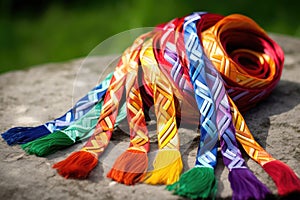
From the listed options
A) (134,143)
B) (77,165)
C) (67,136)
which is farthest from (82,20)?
(77,165)

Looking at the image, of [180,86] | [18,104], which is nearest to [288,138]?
[180,86]

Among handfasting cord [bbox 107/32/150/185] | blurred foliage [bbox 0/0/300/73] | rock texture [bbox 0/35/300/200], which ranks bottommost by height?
blurred foliage [bbox 0/0/300/73]

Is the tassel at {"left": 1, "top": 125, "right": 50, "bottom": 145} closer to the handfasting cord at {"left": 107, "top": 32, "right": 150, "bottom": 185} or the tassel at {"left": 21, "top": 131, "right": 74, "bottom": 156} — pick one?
the tassel at {"left": 21, "top": 131, "right": 74, "bottom": 156}

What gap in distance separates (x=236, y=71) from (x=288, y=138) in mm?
302

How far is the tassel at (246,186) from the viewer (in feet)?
4.19

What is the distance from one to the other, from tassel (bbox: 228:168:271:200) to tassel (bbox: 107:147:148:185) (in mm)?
261

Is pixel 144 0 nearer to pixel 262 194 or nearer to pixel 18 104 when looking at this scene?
pixel 18 104

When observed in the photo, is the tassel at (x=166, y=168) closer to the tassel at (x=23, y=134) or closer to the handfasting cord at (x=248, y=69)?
the handfasting cord at (x=248, y=69)

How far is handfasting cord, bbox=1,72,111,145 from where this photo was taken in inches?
65.1

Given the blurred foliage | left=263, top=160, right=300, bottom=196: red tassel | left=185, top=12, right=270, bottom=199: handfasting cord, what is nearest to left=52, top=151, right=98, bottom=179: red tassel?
left=185, top=12, right=270, bottom=199: handfasting cord

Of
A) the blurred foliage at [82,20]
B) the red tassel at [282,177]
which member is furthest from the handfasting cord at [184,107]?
the blurred foliage at [82,20]

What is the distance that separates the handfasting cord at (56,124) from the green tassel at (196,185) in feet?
1.83

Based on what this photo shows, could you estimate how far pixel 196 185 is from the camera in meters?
1.30

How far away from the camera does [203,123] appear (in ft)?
5.15
